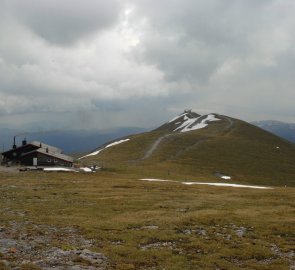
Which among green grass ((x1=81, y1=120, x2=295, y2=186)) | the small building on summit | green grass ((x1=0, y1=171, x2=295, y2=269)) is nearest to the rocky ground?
green grass ((x1=0, y1=171, x2=295, y2=269))

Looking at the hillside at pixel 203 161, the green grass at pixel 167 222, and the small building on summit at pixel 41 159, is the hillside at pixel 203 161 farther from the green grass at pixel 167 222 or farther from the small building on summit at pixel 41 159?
the green grass at pixel 167 222

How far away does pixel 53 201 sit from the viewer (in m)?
53.8

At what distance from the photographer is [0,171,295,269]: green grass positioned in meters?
28.4

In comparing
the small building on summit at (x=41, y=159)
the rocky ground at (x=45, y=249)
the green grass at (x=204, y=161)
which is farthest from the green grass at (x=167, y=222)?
the small building on summit at (x=41, y=159)

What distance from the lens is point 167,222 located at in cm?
4041

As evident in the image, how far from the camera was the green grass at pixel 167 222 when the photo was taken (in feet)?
93.1

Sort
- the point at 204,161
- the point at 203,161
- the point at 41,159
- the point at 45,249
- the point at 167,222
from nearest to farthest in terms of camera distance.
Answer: the point at 45,249 → the point at 167,222 → the point at 41,159 → the point at 203,161 → the point at 204,161

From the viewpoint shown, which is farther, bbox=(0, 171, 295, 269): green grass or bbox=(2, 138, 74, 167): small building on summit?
bbox=(2, 138, 74, 167): small building on summit

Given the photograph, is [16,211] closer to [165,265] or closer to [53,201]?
[53,201]

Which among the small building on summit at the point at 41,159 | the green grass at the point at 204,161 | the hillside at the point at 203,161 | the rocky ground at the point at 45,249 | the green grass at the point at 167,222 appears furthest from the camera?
the hillside at the point at 203,161

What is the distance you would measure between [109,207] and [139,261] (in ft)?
76.5

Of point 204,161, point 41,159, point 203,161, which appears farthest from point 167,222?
point 204,161

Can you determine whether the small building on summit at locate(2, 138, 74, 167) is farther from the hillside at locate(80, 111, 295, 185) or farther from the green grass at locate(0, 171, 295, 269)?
the green grass at locate(0, 171, 295, 269)

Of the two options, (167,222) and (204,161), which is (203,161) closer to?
(204,161)
